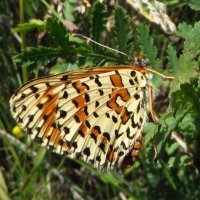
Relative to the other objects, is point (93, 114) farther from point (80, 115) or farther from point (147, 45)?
point (147, 45)

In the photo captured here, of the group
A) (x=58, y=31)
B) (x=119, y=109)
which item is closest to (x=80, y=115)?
(x=119, y=109)

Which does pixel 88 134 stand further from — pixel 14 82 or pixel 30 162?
pixel 14 82

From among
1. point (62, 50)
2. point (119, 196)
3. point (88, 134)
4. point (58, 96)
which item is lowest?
point (119, 196)

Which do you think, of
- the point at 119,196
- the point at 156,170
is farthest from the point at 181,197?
the point at 119,196

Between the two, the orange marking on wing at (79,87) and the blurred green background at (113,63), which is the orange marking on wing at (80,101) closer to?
the orange marking on wing at (79,87)

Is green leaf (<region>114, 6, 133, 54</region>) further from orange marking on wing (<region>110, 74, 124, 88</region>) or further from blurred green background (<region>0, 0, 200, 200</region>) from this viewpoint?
orange marking on wing (<region>110, 74, 124, 88</region>)

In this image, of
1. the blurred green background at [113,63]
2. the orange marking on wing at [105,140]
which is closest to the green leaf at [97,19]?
the blurred green background at [113,63]
